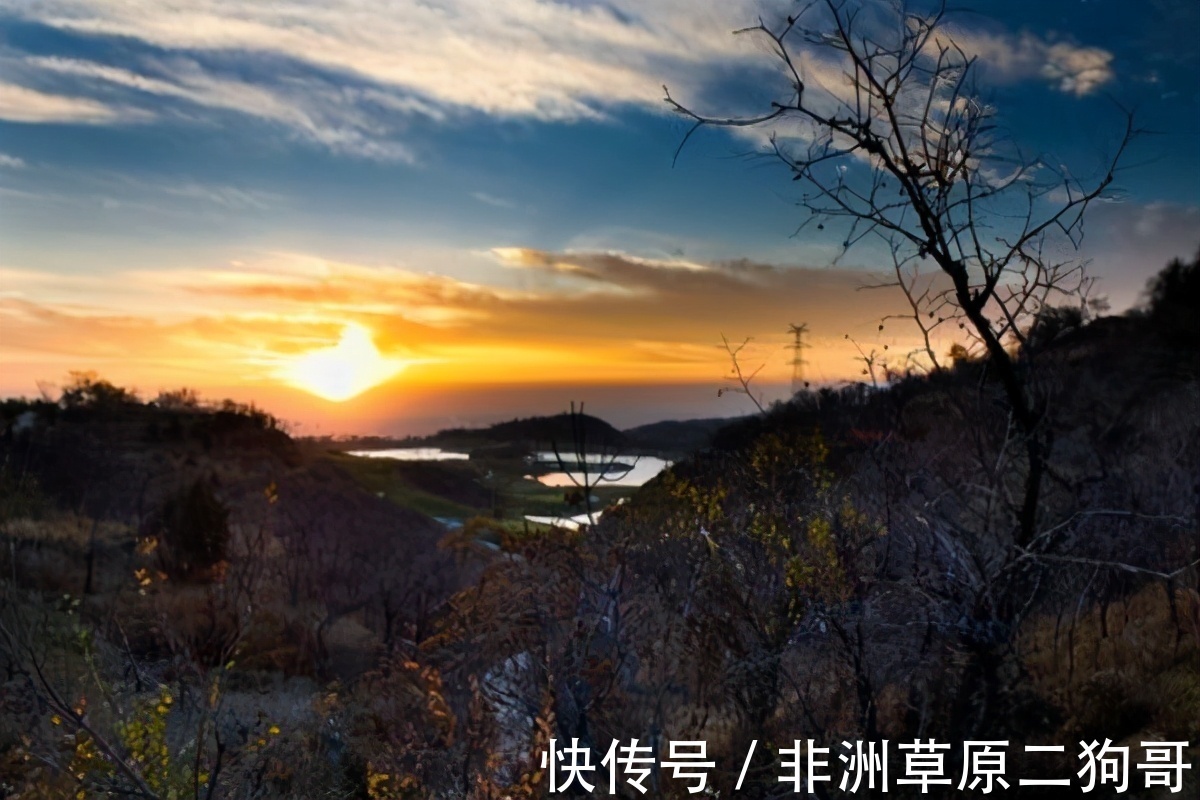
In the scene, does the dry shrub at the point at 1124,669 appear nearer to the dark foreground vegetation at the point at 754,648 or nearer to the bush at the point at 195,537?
the dark foreground vegetation at the point at 754,648

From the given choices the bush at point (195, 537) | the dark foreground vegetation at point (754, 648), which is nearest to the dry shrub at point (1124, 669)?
the dark foreground vegetation at point (754, 648)

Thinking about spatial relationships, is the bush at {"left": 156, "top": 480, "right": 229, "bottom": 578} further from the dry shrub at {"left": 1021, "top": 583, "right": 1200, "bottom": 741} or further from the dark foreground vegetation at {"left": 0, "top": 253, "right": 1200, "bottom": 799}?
the dry shrub at {"left": 1021, "top": 583, "right": 1200, "bottom": 741}

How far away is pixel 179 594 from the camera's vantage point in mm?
19328

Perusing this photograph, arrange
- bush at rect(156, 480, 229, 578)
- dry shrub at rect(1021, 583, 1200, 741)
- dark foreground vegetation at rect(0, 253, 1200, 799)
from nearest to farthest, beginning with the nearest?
dark foreground vegetation at rect(0, 253, 1200, 799) → dry shrub at rect(1021, 583, 1200, 741) → bush at rect(156, 480, 229, 578)

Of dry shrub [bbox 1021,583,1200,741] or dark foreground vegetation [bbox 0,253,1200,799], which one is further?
dry shrub [bbox 1021,583,1200,741]

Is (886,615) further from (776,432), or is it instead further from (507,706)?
(776,432)

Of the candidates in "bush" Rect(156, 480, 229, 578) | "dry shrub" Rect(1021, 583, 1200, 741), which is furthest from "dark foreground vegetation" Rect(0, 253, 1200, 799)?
"bush" Rect(156, 480, 229, 578)

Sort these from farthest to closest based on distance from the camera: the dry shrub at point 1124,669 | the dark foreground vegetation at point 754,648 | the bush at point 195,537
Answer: the bush at point 195,537
the dry shrub at point 1124,669
the dark foreground vegetation at point 754,648

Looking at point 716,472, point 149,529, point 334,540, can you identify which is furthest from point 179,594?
point 716,472

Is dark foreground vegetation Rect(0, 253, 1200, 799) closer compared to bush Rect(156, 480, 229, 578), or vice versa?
dark foreground vegetation Rect(0, 253, 1200, 799)

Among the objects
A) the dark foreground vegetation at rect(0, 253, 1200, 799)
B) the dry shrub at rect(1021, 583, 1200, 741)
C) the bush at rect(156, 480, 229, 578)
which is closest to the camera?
the dark foreground vegetation at rect(0, 253, 1200, 799)

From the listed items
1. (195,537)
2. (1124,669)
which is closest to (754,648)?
(1124,669)

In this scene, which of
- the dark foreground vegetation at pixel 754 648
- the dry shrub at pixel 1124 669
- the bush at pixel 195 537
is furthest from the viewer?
the bush at pixel 195 537

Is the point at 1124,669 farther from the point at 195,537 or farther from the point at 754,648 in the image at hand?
the point at 195,537
